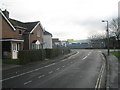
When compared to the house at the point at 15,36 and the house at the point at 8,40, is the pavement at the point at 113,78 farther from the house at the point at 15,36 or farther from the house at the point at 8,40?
the house at the point at 15,36

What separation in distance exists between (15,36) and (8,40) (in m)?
3.72

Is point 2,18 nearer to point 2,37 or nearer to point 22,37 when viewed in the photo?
point 2,37

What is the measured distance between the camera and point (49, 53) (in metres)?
35.3

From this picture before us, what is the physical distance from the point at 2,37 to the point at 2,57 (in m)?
3.40

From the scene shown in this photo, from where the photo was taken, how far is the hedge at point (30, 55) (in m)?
25.4

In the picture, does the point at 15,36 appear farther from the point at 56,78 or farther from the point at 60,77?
the point at 56,78

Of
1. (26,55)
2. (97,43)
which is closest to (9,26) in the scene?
(26,55)

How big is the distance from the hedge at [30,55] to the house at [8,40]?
194 inches

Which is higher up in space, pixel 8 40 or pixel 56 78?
pixel 8 40

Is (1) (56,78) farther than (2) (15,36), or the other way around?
(2) (15,36)

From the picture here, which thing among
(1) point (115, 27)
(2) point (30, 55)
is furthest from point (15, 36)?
(1) point (115, 27)

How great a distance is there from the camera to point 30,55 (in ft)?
89.8

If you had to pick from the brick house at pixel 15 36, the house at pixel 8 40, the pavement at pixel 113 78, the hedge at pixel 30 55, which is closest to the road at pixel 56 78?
the pavement at pixel 113 78

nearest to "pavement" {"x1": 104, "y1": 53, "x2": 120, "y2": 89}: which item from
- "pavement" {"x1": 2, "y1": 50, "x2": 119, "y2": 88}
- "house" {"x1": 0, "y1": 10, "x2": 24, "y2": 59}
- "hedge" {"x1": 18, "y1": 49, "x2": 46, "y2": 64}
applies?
"pavement" {"x1": 2, "y1": 50, "x2": 119, "y2": 88}
